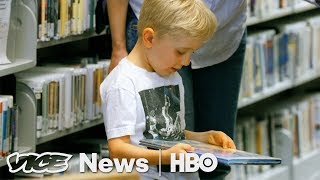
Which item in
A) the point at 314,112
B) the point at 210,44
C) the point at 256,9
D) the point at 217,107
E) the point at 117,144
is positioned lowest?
the point at 117,144

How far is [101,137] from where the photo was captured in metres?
3.39

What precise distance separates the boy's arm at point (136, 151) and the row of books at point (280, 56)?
6.61ft

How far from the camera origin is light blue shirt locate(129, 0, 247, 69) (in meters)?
2.47

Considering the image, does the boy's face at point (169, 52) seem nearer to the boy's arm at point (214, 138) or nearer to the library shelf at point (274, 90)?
the boy's arm at point (214, 138)

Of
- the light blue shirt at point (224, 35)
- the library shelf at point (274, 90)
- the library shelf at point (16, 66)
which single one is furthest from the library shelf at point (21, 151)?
the library shelf at point (274, 90)

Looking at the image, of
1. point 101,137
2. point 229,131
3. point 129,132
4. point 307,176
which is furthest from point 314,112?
point 129,132

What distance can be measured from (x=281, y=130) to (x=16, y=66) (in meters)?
2.17

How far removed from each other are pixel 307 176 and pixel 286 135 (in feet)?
1.05

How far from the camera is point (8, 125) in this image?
2621 mm

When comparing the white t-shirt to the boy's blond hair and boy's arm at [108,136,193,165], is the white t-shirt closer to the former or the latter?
boy's arm at [108,136,193,165]

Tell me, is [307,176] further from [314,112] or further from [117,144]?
[117,144]

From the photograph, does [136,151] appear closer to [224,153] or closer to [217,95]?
[224,153]

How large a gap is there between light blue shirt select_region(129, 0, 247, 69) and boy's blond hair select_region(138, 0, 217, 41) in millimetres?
389

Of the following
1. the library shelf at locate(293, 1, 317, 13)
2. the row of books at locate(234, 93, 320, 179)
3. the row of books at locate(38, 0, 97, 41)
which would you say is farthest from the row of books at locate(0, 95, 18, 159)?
the library shelf at locate(293, 1, 317, 13)
